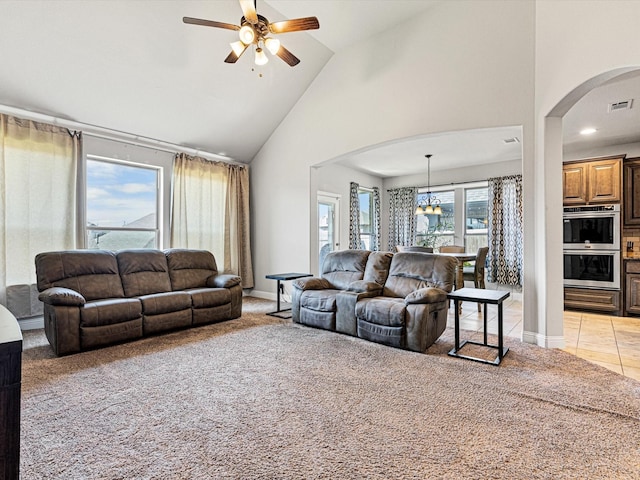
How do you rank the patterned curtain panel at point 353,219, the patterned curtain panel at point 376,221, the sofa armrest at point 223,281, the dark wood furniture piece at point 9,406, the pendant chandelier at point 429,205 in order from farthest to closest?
the patterned curtain panel at point 376,221 < the patterned curtain panel at point 353,219 < the pendant chandelier at point 429,205 < the sofa armrest at point 223,281 < the dark wood furniture piece at point 9,406

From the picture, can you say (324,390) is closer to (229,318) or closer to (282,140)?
(229,318)

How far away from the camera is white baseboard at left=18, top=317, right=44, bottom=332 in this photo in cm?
406

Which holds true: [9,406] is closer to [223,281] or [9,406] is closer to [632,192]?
[223,281]

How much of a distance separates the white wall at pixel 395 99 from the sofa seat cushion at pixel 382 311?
6.96ft

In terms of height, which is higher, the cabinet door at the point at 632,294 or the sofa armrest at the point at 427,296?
the sofa armrest at the point at 427,296

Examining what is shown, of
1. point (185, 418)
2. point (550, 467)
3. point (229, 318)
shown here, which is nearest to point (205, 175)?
point (229, 318)

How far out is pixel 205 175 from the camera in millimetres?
5840

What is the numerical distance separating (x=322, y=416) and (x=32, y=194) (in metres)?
4.28

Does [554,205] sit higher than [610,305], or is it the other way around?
[554,205]

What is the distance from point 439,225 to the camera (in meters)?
7.88

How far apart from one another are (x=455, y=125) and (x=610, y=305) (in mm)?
3653

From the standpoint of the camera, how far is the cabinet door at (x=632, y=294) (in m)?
4.78

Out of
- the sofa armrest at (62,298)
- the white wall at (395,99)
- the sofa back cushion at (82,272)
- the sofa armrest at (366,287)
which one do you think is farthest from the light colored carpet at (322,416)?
the white wall at (395,99)

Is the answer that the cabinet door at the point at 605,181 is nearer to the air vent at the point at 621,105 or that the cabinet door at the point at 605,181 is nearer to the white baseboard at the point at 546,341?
the air vent at the point at 621,105
